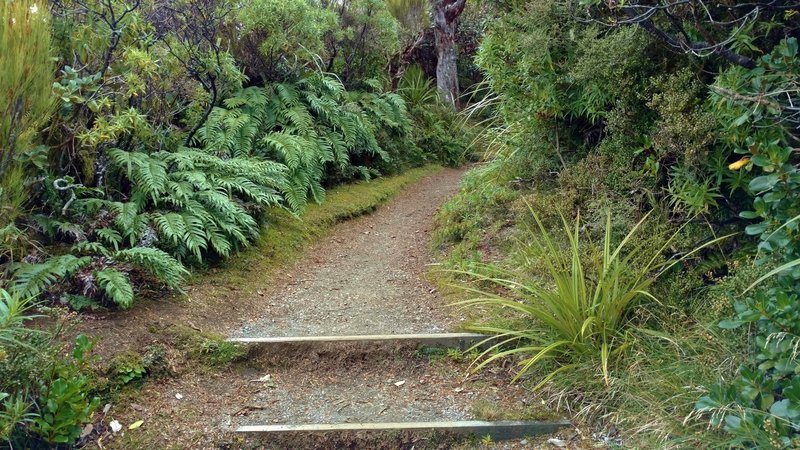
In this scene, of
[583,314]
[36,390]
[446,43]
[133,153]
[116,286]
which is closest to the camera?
[36,390]

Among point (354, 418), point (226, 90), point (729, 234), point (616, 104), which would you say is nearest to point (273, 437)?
point (354, 418)

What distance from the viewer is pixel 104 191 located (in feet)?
18.7

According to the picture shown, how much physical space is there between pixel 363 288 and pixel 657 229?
2.69 metres

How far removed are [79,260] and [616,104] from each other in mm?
4203

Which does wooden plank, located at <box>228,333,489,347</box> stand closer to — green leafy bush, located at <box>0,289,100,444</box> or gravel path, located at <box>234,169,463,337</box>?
gravel path, located at <box>234,169,463,337</box>

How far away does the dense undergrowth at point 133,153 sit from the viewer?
4148 mm

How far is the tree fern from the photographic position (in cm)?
457

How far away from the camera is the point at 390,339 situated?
4.80 m

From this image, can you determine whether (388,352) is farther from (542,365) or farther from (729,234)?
(729,234)

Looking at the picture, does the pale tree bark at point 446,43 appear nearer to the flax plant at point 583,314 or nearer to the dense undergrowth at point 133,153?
the dense undergrowth at point 133,153

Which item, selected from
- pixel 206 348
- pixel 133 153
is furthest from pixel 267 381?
pixel 133 153

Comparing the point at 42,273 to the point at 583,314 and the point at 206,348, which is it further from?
the point at 583,314

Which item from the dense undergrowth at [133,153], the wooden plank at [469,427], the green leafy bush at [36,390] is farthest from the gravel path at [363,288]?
the green leafy bush at [36,390]

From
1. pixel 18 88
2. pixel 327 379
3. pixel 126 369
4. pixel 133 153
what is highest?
pixel 18 88
